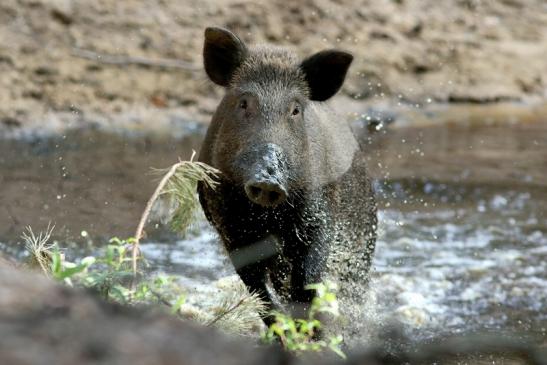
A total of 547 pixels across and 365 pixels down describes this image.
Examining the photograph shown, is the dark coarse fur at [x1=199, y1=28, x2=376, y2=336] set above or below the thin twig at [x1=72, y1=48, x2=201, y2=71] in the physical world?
above

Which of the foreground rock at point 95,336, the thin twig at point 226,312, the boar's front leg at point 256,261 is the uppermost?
the foreground rock at point 95,336

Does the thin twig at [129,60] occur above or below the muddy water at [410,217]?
→ above

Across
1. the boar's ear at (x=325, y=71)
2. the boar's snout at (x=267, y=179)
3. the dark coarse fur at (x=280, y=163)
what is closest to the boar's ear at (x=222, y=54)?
the dark coarse fur at (x=280, y=163)

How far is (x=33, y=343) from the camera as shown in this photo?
6.16 feet

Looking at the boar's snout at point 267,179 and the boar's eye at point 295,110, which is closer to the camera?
the boar's snout at point 267,179

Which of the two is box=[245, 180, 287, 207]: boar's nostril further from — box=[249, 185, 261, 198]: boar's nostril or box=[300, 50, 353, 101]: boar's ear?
box=[300, 50, 353, 101]: boar's ear

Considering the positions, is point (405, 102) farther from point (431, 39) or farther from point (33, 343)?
point (33, 343)

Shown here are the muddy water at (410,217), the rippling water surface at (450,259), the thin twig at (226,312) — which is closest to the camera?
the thin twig at (226,312)

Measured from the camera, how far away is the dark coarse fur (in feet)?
18.5

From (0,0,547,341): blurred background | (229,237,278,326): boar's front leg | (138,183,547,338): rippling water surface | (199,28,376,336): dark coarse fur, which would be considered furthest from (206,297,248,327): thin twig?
(0,0,547,341): blurred background

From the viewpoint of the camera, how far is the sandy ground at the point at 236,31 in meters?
11.4

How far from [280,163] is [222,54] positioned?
3.95 feet

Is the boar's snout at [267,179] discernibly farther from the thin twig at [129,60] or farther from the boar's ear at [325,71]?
the thin twig at [129,60]

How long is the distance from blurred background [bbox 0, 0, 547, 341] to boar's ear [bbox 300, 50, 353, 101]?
1.51 meters
